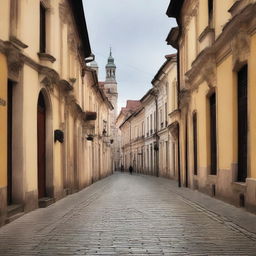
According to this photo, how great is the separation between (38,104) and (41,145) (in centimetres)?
136

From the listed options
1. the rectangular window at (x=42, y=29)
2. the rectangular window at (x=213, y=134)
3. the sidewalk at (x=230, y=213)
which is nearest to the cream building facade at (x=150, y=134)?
the rectangular window at (x=213, y=134)

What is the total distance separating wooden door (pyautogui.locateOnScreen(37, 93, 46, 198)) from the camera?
49.8 feet

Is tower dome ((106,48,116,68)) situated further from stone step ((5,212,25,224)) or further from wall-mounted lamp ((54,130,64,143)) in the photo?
stone step ((5,212,25,224))

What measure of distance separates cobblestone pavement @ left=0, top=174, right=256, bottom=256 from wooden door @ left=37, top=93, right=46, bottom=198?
2.49 meters

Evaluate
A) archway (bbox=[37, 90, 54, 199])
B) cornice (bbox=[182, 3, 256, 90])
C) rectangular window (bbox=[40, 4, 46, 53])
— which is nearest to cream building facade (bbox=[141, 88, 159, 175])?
cornice (bbox=[182, 3, 256, 90])

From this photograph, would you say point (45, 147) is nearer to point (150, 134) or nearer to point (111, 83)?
point (150, 134)

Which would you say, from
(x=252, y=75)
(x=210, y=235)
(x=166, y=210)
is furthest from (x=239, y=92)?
(x=210, y=235)

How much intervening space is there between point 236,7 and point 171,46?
14562mm

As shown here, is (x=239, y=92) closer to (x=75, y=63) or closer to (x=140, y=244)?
(x=140, y=244)

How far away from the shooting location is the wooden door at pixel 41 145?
15.2m

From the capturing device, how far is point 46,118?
16016 mm

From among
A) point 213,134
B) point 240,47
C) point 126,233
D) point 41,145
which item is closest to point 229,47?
point 240,47

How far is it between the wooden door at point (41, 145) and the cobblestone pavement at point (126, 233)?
2.49 m

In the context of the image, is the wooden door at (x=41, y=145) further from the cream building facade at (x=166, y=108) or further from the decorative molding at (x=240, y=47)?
the cream building facade at (x=166, y=108)
